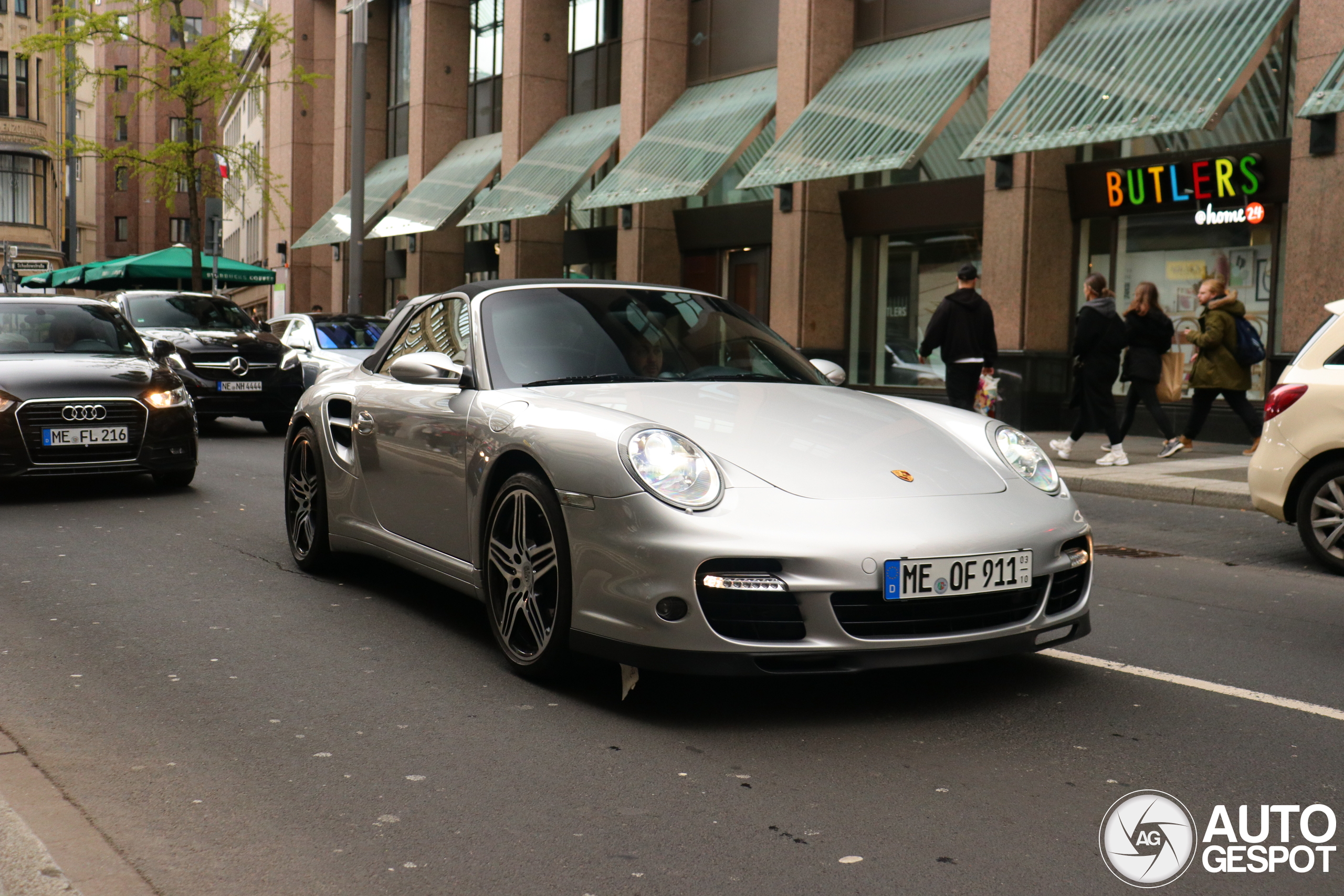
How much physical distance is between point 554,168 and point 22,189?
57.9m

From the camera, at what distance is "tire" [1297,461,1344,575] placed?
7.51 m

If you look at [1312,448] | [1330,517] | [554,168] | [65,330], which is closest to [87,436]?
[65,330]

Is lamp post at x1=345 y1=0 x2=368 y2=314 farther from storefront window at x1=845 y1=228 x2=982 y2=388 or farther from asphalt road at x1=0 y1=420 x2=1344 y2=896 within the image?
asphalt road at x1=0 y1=420 x2=1344 y2=896

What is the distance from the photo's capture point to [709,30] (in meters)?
23.3

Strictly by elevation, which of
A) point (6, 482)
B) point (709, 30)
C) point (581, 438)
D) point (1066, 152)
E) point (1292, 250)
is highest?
point (709, 30)

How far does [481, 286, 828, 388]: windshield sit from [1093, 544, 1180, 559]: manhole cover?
3179 millimetres

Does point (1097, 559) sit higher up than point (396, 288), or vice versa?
point (396, 288)

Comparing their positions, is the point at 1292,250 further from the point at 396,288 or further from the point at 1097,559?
the point at 396,288

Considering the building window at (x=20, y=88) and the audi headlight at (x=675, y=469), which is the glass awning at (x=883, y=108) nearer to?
the audi headlight at (x=675, y=469)

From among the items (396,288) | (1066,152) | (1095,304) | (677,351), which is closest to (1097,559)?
(677,351)

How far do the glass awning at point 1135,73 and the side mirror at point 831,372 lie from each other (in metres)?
9.34

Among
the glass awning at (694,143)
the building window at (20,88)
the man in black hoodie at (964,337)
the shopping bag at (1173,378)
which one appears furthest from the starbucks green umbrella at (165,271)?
the building window at (20,88)

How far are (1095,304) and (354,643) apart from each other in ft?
32.7

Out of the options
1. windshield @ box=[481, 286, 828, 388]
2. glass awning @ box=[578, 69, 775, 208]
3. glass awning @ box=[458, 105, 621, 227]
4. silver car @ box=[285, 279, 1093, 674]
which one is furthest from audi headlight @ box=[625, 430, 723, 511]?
glass awning @ box=[458, 105, 621, 227]
